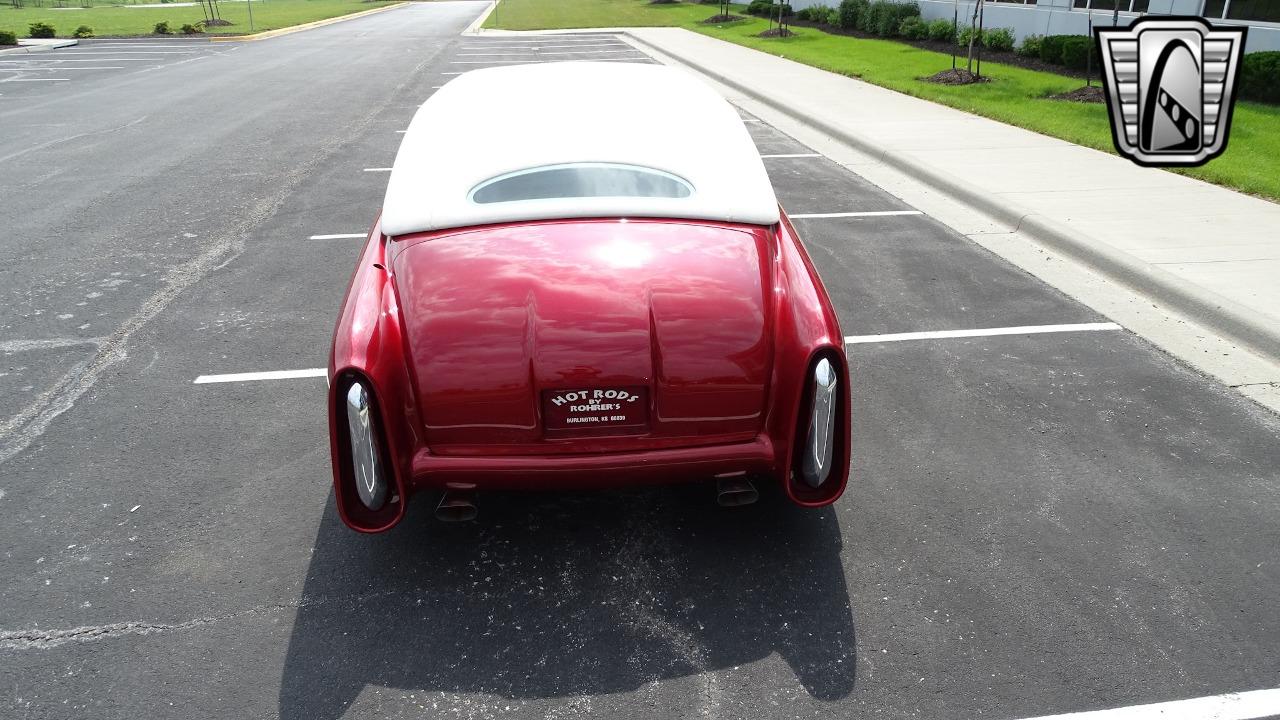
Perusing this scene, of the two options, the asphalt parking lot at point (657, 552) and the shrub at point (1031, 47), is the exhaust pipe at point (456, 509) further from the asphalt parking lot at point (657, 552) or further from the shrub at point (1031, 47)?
the shrub at point (1031, 47)

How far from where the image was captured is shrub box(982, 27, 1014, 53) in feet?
62.4

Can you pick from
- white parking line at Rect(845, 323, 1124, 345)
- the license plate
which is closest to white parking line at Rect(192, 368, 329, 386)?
the license plate

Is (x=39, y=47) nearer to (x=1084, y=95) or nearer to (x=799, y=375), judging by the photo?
(x=1084, y=95)

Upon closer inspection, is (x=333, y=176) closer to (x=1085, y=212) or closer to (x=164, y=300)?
(x=164, y=300)

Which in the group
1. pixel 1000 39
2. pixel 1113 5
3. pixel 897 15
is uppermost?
pixel 897 15

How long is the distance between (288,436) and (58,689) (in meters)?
1.75

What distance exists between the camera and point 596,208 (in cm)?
358

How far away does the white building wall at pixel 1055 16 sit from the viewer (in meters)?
14.2

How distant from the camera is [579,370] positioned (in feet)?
10.1

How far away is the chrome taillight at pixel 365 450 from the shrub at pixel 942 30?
68.7 ft

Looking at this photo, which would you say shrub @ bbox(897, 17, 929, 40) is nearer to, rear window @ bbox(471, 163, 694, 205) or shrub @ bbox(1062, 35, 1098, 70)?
shrub @ bbox(1062, 35, 1098, 70)

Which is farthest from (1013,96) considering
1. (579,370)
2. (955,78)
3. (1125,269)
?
(579,370)

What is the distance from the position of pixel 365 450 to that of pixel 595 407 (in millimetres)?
833

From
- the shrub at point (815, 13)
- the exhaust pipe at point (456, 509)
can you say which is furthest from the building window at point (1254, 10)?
the exhaust pipe at point (456, 509)
